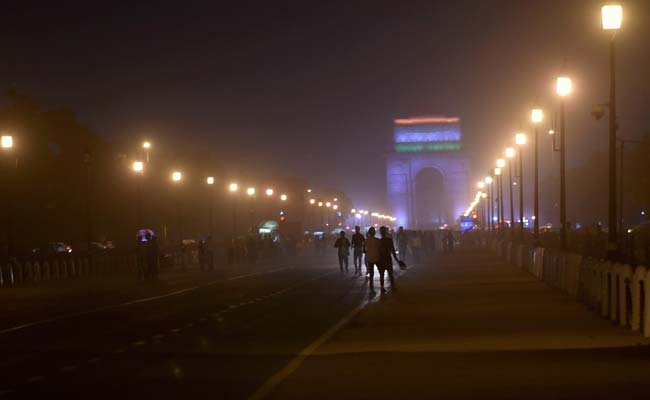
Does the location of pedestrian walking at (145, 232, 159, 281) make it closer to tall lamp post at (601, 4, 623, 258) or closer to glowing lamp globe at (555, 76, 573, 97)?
glowing lamp globe at (555, 76, 573, 97)

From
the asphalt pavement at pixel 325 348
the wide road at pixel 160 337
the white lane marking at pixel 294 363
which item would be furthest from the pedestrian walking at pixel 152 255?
the white lane marking at pixel 294 363

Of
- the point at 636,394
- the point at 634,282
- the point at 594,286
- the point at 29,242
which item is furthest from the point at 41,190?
the point at 636,394

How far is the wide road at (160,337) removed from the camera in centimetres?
A: 1141

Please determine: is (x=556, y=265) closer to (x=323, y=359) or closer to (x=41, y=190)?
(x=323, y=359)

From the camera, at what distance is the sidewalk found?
1048 centimetres

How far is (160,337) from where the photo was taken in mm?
16672

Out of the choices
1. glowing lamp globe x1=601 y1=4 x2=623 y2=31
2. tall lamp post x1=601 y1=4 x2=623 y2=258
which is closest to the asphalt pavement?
tall lamp post x1=601 y1=4 x2=623 y2=258

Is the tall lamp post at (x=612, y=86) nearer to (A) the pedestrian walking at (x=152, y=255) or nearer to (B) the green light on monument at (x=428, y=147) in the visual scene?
(A) the pedestrian walking at (x=152, y=255)

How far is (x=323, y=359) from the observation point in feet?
43.7

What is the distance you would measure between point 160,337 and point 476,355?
564cm

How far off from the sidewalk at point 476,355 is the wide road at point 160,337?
28.8 inches

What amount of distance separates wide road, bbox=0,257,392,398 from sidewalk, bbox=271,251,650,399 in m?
0.73

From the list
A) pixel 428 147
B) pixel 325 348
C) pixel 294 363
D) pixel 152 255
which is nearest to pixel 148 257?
pixel 152 255

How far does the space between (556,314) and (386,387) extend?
370 inches
